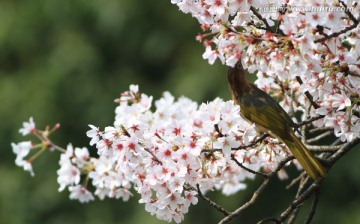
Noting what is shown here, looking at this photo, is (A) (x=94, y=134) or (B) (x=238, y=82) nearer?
(A) (x=94, y=134)

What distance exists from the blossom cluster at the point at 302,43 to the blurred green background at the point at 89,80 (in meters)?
6.28

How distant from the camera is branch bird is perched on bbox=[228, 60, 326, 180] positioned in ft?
8.48

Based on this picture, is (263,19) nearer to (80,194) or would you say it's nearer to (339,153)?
(339,153)

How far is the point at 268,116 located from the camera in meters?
2.77

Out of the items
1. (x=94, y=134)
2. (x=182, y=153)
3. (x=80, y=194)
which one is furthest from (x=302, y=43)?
(x=80, y=194)

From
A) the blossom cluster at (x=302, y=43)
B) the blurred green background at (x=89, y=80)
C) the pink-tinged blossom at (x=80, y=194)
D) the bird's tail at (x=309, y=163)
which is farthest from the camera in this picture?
the blurred green background at (x=89, y=80)

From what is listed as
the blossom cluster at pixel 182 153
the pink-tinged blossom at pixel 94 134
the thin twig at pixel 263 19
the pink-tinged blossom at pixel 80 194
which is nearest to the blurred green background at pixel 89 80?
the pink-tinged blossom at pixel 80 194

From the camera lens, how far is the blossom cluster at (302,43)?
7.64 ft

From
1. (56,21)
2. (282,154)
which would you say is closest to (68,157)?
(282,154)

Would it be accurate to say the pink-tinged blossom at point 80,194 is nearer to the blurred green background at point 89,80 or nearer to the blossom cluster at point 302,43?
the blossom cluster at point 302,43

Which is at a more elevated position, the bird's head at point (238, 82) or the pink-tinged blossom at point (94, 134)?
the bird's head at point (238, 82)

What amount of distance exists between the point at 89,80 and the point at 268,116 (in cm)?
813

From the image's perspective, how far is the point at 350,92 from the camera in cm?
256

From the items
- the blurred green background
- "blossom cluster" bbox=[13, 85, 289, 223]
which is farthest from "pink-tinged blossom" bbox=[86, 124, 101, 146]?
the blurred green background
